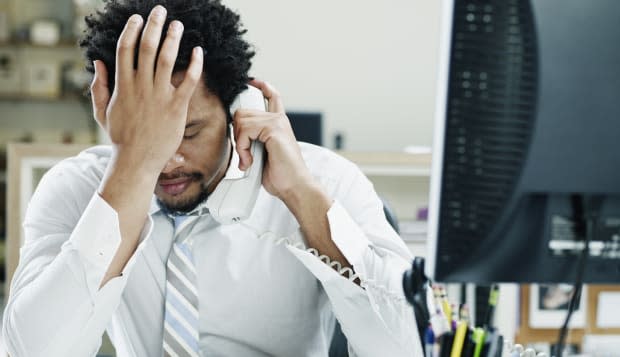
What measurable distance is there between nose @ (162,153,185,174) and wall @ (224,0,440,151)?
7.33ft

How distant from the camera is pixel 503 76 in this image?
0.58m

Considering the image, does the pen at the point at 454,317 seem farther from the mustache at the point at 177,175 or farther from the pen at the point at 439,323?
the mustache at the point at 177,175

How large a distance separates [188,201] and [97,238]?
20 cm

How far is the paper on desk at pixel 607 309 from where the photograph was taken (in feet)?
5.35

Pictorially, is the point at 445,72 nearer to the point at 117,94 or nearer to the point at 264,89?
the point at 117,94

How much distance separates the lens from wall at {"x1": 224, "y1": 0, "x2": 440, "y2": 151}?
3.25 m

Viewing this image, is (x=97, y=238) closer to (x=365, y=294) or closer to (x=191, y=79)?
(x=191, y=79)

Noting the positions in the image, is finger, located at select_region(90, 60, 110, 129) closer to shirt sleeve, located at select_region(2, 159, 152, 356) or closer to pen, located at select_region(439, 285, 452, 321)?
shirt sleeve, located at select_region(2, 159, 152, 356)

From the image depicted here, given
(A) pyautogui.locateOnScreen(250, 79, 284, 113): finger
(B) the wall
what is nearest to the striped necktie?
(A) pyautogui.locateOnScreen(250, 79, 284, 113): finger

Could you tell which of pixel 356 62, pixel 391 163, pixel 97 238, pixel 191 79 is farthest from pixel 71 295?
pixel 356 62

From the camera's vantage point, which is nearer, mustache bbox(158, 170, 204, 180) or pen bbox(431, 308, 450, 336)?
pen bbox(431, 308, 450, 336)

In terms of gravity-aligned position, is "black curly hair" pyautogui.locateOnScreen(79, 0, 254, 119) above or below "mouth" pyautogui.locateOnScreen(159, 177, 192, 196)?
above

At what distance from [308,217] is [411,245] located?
41.8 inches

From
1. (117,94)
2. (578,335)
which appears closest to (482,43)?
(117,94)
